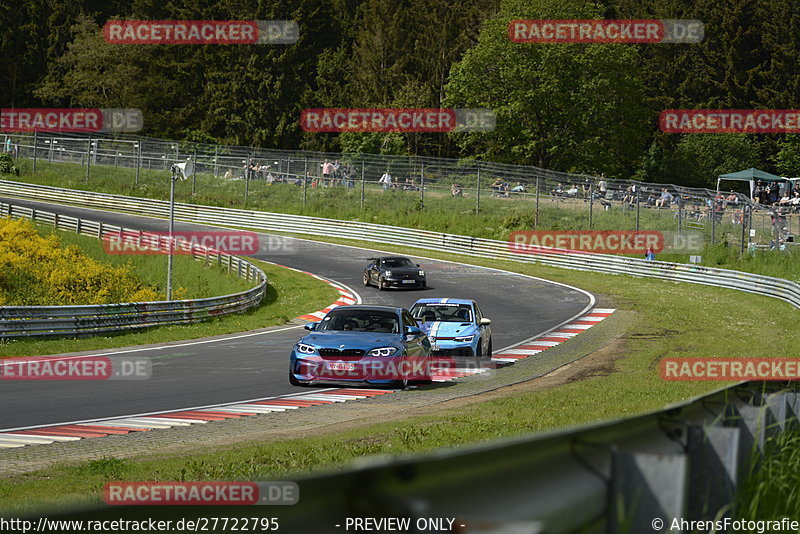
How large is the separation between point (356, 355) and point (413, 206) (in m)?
42.3

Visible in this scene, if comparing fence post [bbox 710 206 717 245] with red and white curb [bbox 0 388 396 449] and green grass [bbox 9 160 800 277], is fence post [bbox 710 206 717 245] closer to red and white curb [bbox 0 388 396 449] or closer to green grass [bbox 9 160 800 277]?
green grass [bbox 9 160 800 277]

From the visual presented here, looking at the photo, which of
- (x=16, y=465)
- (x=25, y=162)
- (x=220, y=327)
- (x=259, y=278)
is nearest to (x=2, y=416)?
(x=16, y=465)

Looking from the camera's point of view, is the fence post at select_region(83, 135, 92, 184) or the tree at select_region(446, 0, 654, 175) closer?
the fence post at select_region(83, 135, 92, 184)

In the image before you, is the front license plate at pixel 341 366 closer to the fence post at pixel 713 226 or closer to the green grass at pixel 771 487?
the green grass at pixel 771 487

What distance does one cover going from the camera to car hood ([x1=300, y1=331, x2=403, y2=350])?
16.7 meters

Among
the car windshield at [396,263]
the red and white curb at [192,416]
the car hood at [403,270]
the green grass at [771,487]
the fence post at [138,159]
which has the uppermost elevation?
the fence post at [138,159]

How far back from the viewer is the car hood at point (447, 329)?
20953mm

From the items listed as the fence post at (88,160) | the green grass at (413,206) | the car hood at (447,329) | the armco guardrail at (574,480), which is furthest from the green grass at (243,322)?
the fence post at (88,160)

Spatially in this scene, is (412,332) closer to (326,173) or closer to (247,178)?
(326,173)

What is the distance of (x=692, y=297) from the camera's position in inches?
1449

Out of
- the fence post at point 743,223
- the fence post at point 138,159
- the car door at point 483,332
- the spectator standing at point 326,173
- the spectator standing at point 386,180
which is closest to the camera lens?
the car door at point 483,332

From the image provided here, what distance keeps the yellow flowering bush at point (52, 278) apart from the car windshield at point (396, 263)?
8980 mm

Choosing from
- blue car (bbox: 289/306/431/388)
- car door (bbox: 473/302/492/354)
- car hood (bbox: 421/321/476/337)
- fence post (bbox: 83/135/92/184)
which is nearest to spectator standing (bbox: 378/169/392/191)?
fence post (bbox: 83/135/92/184)

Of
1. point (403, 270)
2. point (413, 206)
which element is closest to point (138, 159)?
point (413, 206)
